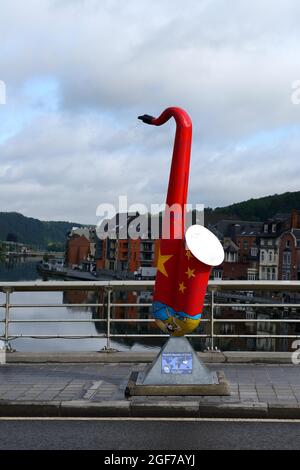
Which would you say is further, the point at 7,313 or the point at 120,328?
the point at 120,328

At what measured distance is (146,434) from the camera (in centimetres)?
677

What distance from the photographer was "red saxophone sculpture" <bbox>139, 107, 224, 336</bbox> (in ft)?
27.0

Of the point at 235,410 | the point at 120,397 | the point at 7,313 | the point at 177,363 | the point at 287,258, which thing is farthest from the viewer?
the point at 287,258

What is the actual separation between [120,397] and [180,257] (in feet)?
6.38

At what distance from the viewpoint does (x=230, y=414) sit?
24.6ft

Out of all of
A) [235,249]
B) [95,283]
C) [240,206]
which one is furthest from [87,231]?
[95,283]

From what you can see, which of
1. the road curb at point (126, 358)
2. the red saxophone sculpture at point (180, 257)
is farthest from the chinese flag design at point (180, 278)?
the road curb at point (126, 358)

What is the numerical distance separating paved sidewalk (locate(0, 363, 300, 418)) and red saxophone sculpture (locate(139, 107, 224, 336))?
1.10 metres

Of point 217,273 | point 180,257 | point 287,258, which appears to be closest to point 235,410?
point 180,257

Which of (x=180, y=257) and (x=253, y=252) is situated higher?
(x=253, y=252)

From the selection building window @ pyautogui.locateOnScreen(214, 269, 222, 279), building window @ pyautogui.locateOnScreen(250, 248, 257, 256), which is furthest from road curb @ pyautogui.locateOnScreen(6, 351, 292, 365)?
building window @ pyautogui.locateOnScreen(214, 269, 222, 279)

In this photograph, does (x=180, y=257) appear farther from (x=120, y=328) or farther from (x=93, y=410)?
(x=120, y=328)
